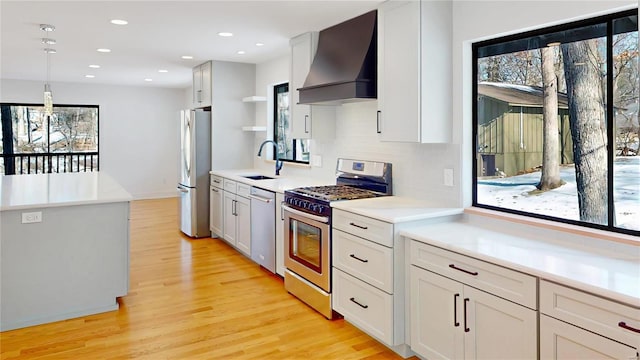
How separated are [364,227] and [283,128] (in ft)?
10.2

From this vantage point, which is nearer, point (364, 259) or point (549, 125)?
point (549, 125)

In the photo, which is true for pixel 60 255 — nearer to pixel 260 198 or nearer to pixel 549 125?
pixel 260 198

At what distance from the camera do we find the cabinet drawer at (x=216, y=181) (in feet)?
18.7

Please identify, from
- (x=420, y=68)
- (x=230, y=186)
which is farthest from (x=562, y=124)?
(x=230, y=186)

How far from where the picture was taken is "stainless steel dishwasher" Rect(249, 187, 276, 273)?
14.2 feet

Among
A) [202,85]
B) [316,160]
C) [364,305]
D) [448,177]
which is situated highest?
[202,85]

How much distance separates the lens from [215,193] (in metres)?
5.89

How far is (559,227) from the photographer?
2.51 meters

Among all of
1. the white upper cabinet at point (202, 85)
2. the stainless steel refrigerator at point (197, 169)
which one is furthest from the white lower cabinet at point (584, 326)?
the white upper cabinet at point (202, 85)

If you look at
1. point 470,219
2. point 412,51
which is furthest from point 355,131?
point 470,219

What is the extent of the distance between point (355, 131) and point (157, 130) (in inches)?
257

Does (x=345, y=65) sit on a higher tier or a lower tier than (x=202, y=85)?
lower

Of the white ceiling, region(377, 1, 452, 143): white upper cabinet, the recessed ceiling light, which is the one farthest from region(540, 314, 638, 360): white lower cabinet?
the recessed ceiling light

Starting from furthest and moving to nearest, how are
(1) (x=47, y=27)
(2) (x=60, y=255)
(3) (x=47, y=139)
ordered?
(3) (x=47, y=139), (1) (x=47, y=27), (2) (x=60, y=255)
